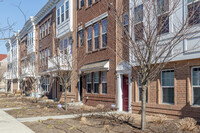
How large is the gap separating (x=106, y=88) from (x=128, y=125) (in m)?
7.37

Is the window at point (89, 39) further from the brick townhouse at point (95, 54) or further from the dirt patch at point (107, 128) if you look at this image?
the dirt patch at point (107, 128)

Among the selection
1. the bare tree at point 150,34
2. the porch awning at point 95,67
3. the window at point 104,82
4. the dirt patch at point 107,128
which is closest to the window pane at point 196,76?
the bare tree at point 150,34

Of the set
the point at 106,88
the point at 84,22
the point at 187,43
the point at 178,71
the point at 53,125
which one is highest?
A: the point at 84,22

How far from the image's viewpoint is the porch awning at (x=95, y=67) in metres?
16.4

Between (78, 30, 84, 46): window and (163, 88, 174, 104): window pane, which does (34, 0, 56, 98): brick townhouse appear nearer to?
(78, 30, 84, 46): window

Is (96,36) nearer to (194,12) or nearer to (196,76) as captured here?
(196,76)

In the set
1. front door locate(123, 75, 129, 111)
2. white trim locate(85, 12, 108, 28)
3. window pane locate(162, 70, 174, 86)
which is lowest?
front door locate(123, 75, 129, 111)

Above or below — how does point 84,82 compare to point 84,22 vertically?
below

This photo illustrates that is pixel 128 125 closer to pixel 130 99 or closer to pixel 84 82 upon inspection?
pixel 130 99

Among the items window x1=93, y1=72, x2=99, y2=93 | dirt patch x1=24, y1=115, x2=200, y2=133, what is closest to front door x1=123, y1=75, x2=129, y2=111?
window x1=93, y1=72, x2=99, y2=93

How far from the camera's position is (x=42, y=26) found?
104 ft

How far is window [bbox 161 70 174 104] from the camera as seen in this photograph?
11773 millimetres

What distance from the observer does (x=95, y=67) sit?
→ 17500 millimetres

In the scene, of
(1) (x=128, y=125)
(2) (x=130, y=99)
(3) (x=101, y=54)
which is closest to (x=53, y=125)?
(1) (x=128, y=125)
